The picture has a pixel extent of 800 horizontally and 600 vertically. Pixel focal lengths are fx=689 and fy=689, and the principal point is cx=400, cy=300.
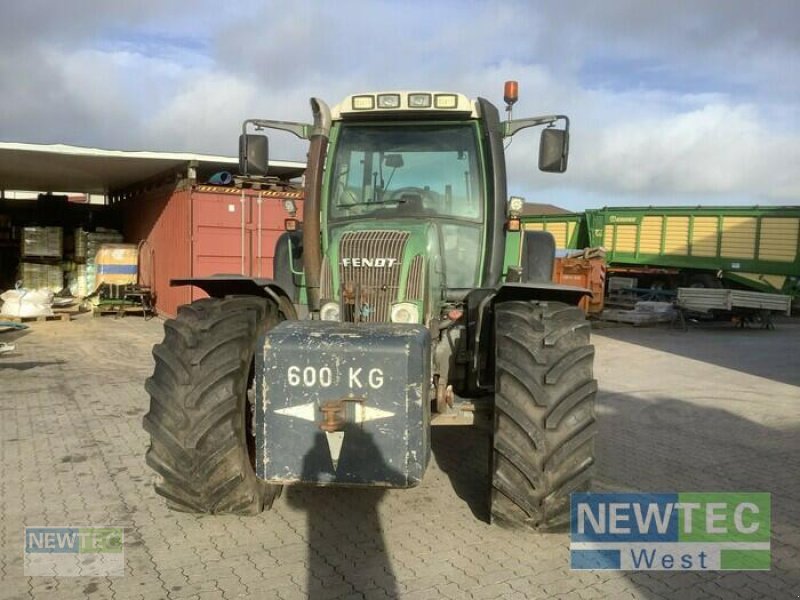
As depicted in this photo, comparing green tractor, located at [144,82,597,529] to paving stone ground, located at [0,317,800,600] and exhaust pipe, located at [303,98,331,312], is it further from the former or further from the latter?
paving stone ground, located at [0,317,800,600]

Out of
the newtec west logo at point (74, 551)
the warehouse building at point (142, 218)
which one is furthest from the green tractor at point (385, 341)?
the warehouse building at point (142, 218)

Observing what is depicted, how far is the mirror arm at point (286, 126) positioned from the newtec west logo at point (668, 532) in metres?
3.09

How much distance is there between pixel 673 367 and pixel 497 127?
709cm

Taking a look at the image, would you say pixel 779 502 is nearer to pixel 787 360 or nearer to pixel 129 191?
pixel 787 360

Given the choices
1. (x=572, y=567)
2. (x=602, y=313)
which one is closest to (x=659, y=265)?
(x=602, y=313)

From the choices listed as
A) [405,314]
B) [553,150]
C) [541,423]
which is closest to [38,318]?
[405,314]

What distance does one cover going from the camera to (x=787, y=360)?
1162cm

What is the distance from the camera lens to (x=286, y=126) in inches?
198

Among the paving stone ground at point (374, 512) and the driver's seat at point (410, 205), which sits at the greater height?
the driver's seat at point (410, 205)

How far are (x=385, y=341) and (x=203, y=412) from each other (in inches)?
45.0

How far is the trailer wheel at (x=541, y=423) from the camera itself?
3668 millimetres

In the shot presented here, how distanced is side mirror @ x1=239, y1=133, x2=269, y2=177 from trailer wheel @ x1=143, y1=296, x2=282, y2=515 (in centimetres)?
141

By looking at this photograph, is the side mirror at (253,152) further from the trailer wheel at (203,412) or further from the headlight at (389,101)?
the trailer wheel at (203,412)

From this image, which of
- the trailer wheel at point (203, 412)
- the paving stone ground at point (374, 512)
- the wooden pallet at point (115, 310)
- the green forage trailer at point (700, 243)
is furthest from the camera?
the green forage trailer at point (700, 243)
